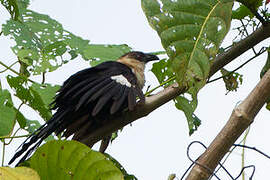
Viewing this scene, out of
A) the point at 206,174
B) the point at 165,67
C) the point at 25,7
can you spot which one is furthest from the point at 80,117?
the point at 206,174

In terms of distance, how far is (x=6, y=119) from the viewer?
182 centimetres

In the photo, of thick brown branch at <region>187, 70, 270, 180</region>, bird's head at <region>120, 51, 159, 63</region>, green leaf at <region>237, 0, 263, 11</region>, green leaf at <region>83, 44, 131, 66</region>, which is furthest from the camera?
bird's head at <region>120, 51, 159, 63</region>

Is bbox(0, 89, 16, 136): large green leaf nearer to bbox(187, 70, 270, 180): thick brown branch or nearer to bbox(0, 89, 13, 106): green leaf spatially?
bbox(0, 89, 13, 106): green leaf

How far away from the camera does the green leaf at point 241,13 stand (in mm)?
1852

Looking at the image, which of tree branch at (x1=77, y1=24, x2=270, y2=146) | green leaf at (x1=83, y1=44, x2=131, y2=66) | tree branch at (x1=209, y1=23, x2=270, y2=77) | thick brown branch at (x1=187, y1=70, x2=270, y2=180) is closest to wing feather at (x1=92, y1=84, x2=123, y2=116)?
green leaf at (x1=83, y1=44, x2=131, y2=66)

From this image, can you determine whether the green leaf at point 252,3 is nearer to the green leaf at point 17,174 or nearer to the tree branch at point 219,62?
the tree branch at point 219,62

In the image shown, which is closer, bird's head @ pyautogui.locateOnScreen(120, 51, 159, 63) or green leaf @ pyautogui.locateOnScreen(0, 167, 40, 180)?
green leaf @ pyautogui.locateOnScreen(0, 167, 40, 180)

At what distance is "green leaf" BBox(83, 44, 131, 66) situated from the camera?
2176 mm

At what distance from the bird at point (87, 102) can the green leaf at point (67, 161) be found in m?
0.45

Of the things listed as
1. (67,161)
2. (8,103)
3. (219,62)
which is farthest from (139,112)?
(8,103)

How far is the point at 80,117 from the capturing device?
6.86 feet

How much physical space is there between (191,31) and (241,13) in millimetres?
614

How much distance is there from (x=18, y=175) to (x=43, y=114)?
2.48 feet

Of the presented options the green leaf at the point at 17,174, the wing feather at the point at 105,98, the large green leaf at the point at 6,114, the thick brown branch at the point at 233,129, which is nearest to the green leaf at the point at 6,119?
the large green leaf at the point at 6,114
